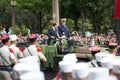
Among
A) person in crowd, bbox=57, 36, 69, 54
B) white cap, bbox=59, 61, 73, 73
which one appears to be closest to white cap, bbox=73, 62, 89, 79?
white cap, bbox=59, 61, 73, 73

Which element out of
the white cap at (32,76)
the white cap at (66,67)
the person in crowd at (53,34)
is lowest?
the person in crowd at (53,34)

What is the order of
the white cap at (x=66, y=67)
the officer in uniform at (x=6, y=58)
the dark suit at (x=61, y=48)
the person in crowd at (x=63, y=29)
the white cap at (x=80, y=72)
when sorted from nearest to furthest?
1. the white cap at (x=80, y=72)
2. the white cap at (x=66, y=67)
3. the officer in uniform at (x=6, y=58)
4. the dark suit at (x=61, y=48)
5. the person in crowd at (x=63, y=29)

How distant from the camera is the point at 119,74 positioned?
2947 mm

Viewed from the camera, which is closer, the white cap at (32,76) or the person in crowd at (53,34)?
the white cap at (32,76)

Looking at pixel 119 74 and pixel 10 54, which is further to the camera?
pixel 10 54

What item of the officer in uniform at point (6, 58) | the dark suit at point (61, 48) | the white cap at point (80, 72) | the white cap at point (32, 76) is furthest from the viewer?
the dark suit at point (61, 48)

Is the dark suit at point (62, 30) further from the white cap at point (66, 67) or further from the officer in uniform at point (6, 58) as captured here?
the white cap at point (66, 67)

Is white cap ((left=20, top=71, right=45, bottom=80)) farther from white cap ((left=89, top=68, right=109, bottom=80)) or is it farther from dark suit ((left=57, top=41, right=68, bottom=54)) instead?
dark suit ((left=57, top=41, right=68, bottom=54))

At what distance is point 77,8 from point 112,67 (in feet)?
97.3

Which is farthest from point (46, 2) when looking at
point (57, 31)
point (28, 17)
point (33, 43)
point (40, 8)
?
point (33, 43)

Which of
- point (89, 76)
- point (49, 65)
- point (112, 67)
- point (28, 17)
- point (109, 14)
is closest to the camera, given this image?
point (89, 76)

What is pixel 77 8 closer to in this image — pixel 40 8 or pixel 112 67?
pixel 40 8

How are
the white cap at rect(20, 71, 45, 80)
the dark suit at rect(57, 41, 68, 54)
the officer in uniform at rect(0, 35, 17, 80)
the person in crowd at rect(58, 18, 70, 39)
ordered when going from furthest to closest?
the person in crowd at rect(58, 18, 70, 39), the dark suit at rect(57, 41, 68, 54), the officer in uniform at rect(0, 35, 17, 80), the white cap at rect(20, 71, 45, 80)

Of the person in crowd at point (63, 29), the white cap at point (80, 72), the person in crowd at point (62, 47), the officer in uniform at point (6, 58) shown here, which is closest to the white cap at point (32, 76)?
the white cap at point (80, 72)
